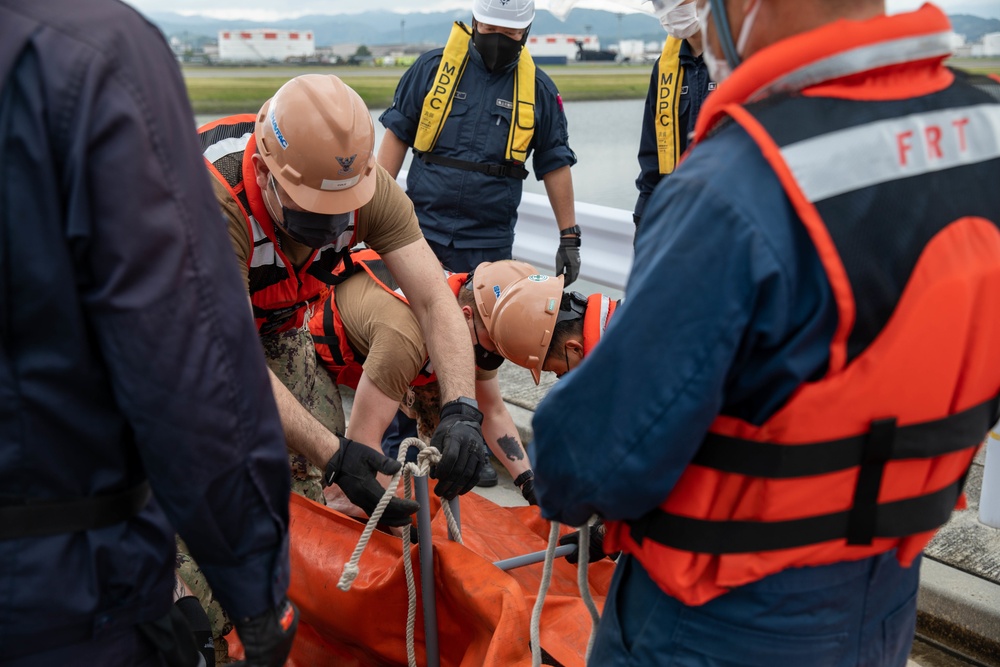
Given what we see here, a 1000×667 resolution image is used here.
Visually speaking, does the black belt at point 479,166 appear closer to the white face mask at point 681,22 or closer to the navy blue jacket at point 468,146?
the navy blue jacket at point 468,146

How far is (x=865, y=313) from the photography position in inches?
46.6

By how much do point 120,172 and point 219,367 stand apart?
0.89 feet

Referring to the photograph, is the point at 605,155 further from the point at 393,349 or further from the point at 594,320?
the point at 594,320

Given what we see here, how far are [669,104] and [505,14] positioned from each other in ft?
3.26

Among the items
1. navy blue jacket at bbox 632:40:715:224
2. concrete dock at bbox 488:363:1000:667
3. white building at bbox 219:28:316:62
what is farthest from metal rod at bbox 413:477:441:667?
white building at bbox 219:28:316:62

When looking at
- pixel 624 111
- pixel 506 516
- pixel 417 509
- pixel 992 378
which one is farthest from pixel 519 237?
pixel 992 378

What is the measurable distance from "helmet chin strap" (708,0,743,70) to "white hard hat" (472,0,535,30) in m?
3.49

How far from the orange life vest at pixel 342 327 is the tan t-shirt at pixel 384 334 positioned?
0.15 feet

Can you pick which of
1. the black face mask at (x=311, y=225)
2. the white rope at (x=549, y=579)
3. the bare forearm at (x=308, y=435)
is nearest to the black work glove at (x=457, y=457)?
the bare forearm at (x=308, y=435)

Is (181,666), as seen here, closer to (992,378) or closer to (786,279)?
(786,279)

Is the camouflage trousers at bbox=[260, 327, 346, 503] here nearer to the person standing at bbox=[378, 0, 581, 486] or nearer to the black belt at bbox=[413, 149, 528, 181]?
the person standing at bbox=[378, 0, 581, 486]

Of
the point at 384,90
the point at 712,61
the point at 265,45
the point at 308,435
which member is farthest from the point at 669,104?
the point at 265,45

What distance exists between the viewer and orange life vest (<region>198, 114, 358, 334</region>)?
2727 mm

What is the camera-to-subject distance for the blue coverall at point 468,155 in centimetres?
472
